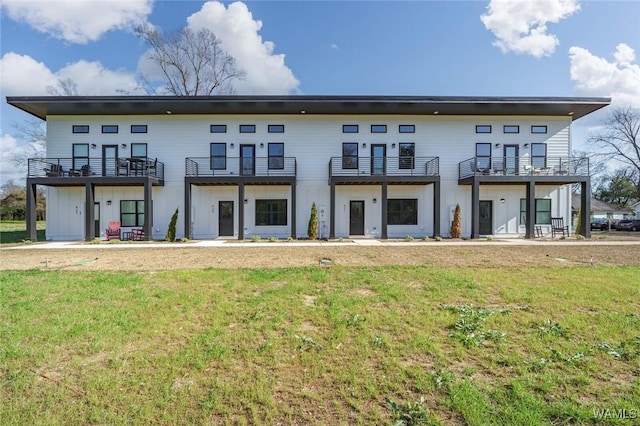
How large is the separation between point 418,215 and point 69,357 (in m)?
16.2

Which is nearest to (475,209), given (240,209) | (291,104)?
(291,104)

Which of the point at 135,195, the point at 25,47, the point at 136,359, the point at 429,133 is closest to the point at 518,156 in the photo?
the point at 429,133

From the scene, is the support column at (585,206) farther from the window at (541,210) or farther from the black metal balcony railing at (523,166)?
the window at (541,210)

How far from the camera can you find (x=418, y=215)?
56.1ft

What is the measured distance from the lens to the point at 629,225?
93.6 feet

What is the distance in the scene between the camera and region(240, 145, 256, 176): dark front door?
54.7 feet

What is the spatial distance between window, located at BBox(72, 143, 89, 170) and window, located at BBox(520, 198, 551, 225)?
964 inches

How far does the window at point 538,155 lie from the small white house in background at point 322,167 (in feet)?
0.19

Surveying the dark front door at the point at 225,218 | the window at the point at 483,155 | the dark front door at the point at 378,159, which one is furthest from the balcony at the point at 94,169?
the window at the point at 483,155

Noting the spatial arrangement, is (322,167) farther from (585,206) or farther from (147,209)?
(585,206)

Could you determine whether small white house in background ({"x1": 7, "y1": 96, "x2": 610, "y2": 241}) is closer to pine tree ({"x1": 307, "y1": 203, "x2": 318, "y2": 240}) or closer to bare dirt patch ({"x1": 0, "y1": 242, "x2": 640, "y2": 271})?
pine tree ({"x1": 307, "y1": 203, "x2": 318, "y2": 240})

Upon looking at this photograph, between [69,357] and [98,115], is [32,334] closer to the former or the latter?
[69,357]

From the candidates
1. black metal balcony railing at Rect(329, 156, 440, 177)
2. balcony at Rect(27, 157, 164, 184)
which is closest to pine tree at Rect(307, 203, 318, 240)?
black metal balcony railing at Rect(329, 156, 440, 177)

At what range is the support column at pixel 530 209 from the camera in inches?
627
